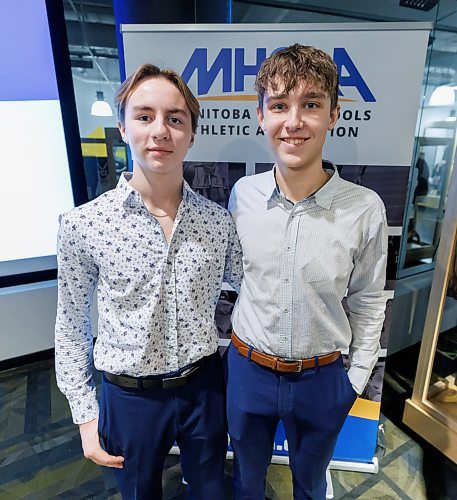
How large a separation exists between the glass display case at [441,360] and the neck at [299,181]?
3.86ft

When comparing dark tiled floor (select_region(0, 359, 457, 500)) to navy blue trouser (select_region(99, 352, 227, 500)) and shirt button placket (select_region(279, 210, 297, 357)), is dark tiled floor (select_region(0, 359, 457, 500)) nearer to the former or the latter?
navy blue trouser (select_region(99, 352, 227, 500))

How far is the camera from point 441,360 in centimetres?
242

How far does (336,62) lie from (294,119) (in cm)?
68

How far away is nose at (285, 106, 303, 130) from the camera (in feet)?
3.44

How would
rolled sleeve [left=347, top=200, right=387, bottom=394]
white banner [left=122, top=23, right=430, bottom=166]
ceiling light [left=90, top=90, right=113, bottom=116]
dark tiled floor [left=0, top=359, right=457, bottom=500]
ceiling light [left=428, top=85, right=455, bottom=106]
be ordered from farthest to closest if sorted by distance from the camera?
ceiling light [left=90, top=90, right=113, bottom=116] < ceiling light [left=428, top=85, right=455, bottom=106] < dark tiled floor [left=0, top=359, right=457, bottom=500] < white banner [left=122, top=23, right=430, bottom=166] < rolled sleeve [left=347, top=200, right=387, bottom=394]

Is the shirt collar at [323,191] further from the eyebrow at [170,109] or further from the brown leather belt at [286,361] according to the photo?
the brown leather belt at [286,361]

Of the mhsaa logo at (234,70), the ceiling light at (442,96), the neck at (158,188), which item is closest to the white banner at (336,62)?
the mhsaa logo at (234,70)

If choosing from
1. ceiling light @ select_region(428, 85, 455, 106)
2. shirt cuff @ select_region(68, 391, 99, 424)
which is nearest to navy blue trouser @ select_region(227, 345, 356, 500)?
shirt cuff @ select_region(68, 391, 99, 424)

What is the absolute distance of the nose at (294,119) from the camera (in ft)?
3.44

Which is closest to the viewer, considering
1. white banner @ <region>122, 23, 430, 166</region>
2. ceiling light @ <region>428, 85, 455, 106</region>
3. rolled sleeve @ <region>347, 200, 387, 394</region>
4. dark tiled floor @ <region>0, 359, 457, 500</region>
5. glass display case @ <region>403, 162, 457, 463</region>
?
rolled sleeve @ <region>347, 200, 387, 394</region>

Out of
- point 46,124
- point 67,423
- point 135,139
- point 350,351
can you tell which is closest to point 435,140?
point 350,351

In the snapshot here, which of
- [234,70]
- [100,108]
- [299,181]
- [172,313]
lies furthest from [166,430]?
[100,108]

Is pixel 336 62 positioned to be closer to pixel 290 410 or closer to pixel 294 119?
pixel 294 119

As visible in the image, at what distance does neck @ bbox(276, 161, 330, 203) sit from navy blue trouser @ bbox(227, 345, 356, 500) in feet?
1.96
